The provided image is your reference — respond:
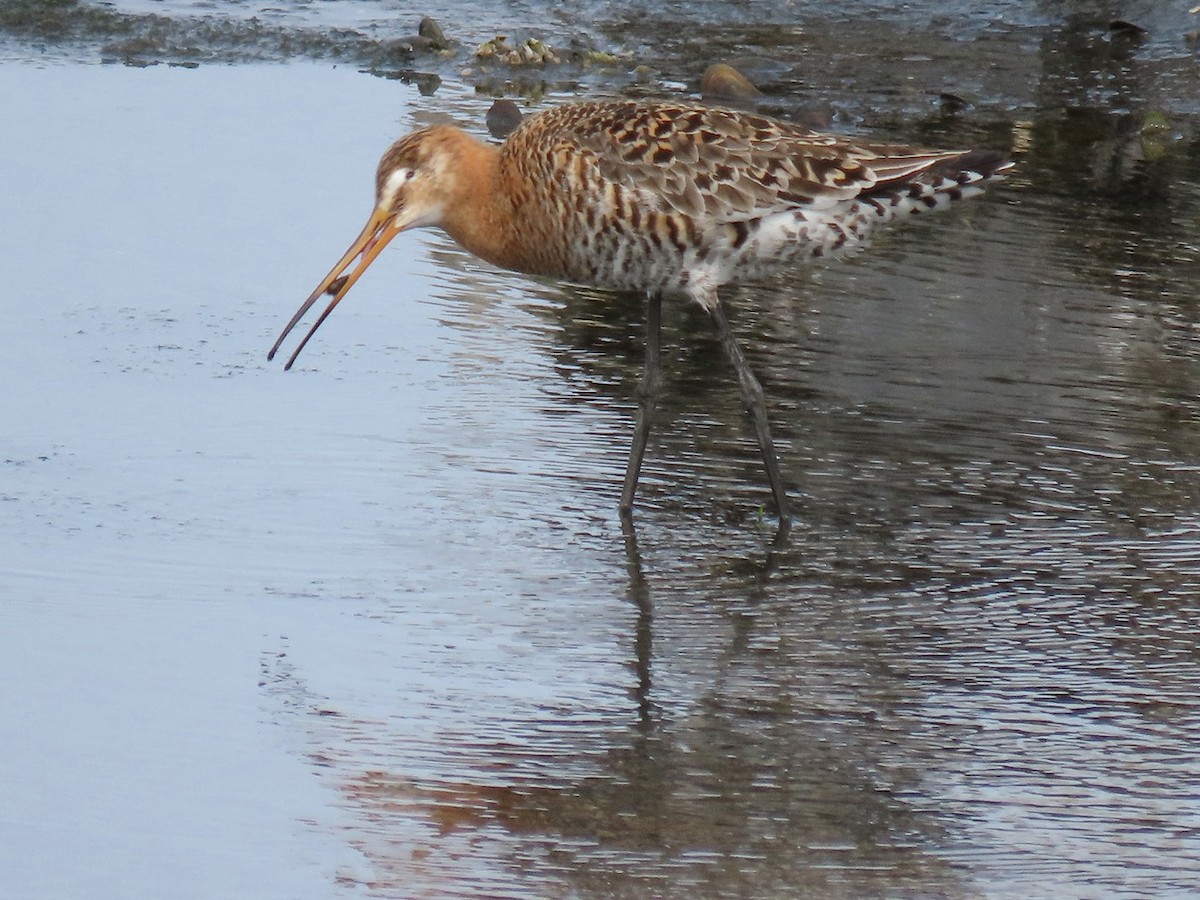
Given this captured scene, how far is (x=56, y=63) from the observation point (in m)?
11.1

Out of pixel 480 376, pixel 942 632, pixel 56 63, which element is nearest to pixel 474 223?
Result: pixel 480 376

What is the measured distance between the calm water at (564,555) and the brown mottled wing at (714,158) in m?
0.86

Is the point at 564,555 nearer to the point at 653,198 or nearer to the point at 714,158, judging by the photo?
the point at 653,198

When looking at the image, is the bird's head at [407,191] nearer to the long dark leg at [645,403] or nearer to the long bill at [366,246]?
the long bill at [366,246]

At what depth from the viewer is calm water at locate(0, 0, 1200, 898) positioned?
4.08m

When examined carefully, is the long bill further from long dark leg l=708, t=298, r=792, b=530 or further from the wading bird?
long dark leg l=708, t=298, r=792, b=530

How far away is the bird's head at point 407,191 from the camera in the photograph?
19.8 feet

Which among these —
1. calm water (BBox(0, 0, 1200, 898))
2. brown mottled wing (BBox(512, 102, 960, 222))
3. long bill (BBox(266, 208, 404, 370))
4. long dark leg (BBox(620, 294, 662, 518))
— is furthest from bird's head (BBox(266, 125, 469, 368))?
long dark leg (BBox(620, 294, 662, 518))

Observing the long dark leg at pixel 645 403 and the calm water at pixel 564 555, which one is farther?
the long dark leg at pixel 645 403

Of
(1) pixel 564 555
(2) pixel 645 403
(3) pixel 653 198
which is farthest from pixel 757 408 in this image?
(1) pixel 564 555

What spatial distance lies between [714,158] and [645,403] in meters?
0.77

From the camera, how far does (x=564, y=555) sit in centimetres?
564

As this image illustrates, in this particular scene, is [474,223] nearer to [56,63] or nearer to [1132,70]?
[56,63]

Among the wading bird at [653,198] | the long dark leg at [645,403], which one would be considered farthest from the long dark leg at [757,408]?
the long dark leg at [645,403]
